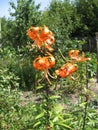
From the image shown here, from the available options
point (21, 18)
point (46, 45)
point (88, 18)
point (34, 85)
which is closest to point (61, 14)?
point (88, 18)

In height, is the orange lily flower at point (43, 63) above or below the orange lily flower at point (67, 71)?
above

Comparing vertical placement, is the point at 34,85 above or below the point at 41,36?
below

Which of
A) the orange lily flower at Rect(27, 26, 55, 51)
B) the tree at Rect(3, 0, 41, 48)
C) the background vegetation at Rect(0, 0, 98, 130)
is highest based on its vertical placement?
the tree at Rect(3, 0, 41, 48)

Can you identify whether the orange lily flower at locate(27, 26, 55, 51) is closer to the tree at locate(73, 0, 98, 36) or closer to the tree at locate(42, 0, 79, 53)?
the tree at locate(42, 0, 79, 53)

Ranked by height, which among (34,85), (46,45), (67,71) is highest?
(46,45)

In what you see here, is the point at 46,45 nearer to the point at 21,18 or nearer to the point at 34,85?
the point at 34,85

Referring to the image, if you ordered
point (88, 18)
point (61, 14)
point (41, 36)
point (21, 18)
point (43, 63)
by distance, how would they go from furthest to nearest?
point (88, 18) < point (61, 14) < point (21, 18) < point (41, 36) < point (43, 63)

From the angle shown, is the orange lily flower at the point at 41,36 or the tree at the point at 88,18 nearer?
the orange lily flower at the point at 41,36

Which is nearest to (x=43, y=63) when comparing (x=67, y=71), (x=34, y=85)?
(x=67, y=71)

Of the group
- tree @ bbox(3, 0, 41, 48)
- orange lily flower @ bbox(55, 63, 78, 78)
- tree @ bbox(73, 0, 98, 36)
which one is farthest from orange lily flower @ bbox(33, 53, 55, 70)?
tree @ bbox(73, 0, 98, 36)

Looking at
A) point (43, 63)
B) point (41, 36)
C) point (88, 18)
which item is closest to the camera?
point (43, 63)

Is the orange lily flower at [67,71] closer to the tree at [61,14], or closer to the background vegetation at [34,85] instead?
the background vegetation at [34,85]

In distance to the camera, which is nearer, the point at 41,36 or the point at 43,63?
the point at 43,63

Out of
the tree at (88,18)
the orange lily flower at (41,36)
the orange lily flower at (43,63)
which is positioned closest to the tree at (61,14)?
the tree at (88,18)
